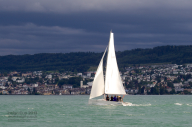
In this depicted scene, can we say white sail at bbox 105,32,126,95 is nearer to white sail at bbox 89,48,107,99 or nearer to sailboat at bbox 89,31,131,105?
sailboat at bbox 89,31,131,105

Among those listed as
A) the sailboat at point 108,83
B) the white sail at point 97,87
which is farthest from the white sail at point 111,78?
the white sail at point 97,87

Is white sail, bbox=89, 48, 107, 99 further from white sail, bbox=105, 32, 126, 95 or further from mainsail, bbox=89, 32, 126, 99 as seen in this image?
white sail, bbox=105, 32, 126, 95

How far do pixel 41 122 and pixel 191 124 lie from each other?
43.3 feet

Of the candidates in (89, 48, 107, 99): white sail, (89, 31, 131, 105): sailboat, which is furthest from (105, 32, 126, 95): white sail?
(89, 48, 107, 99): white sail

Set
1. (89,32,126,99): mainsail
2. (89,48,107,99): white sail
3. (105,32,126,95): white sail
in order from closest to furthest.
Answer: (89,48,107,99): white sail, (89,32,126,99): mainsail, (105,32,126,95): white sail

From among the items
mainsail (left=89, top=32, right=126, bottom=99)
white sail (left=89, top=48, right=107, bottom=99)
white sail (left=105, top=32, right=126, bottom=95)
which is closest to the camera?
white sail (left=89, top=48, right=107, bottom=99)

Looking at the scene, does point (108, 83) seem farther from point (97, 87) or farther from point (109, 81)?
point (97, 87)

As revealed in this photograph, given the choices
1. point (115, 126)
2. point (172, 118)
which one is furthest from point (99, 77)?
point (115, 126)

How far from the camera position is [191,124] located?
36.7 meters

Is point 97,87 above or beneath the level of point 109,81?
beneath

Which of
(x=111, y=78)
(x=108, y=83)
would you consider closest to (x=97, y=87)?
(x=108, y=83)

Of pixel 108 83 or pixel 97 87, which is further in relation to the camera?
pixel 108 83

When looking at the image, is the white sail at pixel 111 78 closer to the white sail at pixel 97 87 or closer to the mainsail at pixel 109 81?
the mainsail at pixel 109 81

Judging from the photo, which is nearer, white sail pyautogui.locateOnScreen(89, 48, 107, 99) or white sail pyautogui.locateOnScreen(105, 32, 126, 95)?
white sail pyautogui.locateOnScreen(89, 48, 107, 99)
